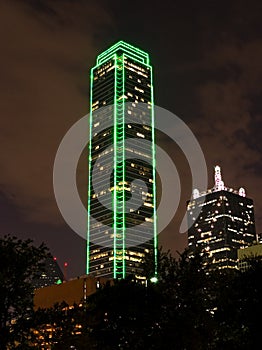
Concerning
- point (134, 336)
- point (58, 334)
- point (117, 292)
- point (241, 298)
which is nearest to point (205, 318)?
point (134, 336)

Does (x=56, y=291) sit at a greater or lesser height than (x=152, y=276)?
greater

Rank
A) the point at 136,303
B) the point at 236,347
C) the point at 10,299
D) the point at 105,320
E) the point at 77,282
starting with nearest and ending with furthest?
the point at 10,299
the point at 236,347
the point at 136,303
the point at 105,320
the point at 77,282

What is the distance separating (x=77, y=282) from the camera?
5423 inches

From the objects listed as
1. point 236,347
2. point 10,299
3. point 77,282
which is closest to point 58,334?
point 10,299

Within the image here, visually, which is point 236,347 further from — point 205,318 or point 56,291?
point 56,291

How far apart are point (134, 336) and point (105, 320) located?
716cm

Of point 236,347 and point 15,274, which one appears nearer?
point 15,274

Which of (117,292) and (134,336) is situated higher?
(117,292)

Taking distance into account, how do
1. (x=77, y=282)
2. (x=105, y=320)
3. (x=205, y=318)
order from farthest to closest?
1. (x=77, y=282)
2. (x=105, y=320)
3. (x=205, y=318)

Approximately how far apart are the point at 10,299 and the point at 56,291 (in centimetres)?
12059

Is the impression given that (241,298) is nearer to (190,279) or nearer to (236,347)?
(236,347)

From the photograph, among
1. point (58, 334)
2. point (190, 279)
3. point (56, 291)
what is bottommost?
point (58, 334)

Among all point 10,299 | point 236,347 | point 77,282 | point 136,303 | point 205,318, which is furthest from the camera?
point 77,282

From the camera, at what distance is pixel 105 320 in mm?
42906
